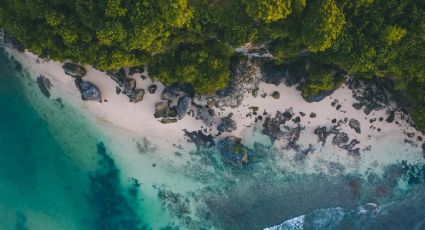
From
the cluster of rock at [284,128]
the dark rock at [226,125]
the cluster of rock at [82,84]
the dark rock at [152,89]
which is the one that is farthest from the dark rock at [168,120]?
the cluster of rock at [284,128]

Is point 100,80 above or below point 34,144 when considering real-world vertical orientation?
above

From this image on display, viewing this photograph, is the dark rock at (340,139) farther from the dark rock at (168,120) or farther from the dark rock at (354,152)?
the dark rock at (168,120)

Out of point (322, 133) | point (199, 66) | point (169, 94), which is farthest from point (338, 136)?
point (169, 94)

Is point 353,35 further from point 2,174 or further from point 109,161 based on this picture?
point 2,174

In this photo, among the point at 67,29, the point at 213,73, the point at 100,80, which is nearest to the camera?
the point at 67,29

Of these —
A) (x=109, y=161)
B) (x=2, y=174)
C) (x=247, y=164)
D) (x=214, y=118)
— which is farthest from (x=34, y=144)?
(x=247, y=164)
